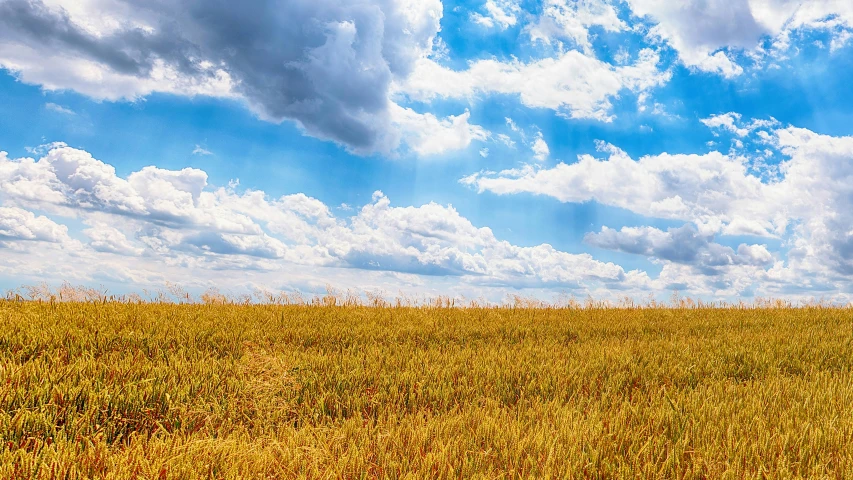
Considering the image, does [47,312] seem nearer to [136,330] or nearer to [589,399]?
[136,330]

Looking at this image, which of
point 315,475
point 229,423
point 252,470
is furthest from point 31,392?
point 315,475

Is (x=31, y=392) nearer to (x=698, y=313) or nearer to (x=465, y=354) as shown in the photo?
(x=465, y=354)

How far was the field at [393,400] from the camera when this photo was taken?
3.67 m

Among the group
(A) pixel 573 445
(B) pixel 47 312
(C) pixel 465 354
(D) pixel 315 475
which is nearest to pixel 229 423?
(D) pixel 315 475

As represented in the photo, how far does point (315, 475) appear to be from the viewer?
11.2ft

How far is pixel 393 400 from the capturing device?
5465mm

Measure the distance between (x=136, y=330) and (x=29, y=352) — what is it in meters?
1.38

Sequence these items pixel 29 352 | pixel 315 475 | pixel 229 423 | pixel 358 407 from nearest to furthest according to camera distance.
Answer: pixel 315 475
pixel 229 423
pixel 358 407
pixel 29 352

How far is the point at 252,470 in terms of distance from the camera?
11.7 feet

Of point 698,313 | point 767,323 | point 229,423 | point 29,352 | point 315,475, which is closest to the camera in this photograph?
point 315,475

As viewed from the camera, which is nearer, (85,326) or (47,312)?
(85,326)

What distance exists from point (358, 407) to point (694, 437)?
10.4ft

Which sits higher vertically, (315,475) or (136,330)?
(136,330)

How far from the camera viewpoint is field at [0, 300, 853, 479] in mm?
3668
